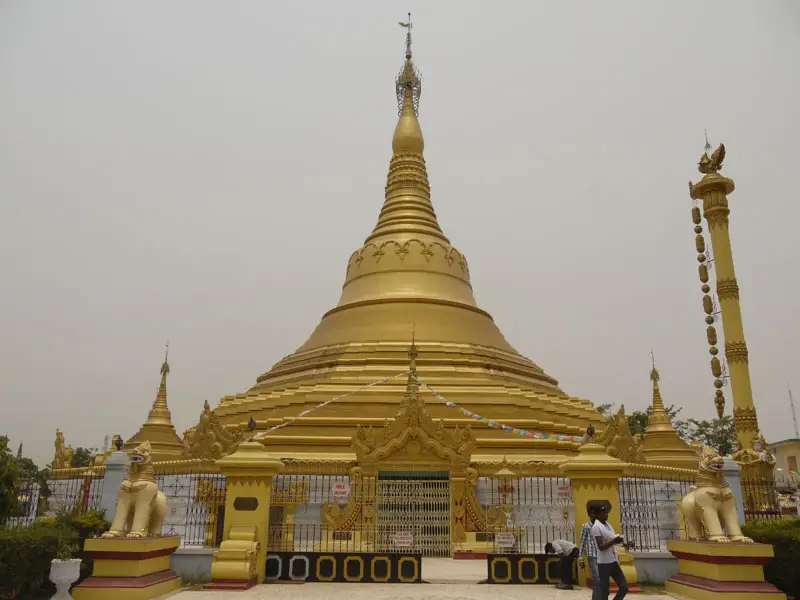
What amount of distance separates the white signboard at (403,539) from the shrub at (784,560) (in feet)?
→ 18.6

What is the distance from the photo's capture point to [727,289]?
75.0 feet

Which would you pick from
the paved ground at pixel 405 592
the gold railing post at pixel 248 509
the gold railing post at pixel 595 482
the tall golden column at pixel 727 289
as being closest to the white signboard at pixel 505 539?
the paved ground at pixel 405 592

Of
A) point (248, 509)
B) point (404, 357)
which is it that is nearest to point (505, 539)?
point (248, 509)

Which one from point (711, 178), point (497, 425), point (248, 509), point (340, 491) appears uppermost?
point (711, 178)

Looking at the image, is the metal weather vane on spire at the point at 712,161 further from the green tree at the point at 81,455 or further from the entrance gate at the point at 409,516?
the green tree at the point at 81,455

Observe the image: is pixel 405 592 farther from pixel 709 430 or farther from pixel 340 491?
pixel 709 430

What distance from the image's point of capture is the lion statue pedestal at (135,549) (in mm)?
8469

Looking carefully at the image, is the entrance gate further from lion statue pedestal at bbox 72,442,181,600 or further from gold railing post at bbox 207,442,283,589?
lion statue pedestal at bbox 72,442,181,600

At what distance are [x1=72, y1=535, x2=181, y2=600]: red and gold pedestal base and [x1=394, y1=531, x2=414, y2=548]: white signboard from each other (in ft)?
13.6

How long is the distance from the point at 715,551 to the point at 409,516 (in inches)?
211

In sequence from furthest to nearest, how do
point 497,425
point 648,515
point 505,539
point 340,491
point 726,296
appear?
point 726,296
point 497,425
point 340,491
point 648,515
point 505,539

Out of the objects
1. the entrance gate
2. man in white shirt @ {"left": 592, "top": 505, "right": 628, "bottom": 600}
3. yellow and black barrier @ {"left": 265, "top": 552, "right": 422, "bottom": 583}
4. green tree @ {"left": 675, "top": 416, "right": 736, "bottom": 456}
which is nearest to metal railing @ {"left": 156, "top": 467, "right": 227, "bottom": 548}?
yellow and black barrier @ {"left": 265, "top": 552, "right": 422, "bottom": 583}

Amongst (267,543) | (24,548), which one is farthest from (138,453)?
(267,543)

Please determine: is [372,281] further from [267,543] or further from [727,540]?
[727,540]
